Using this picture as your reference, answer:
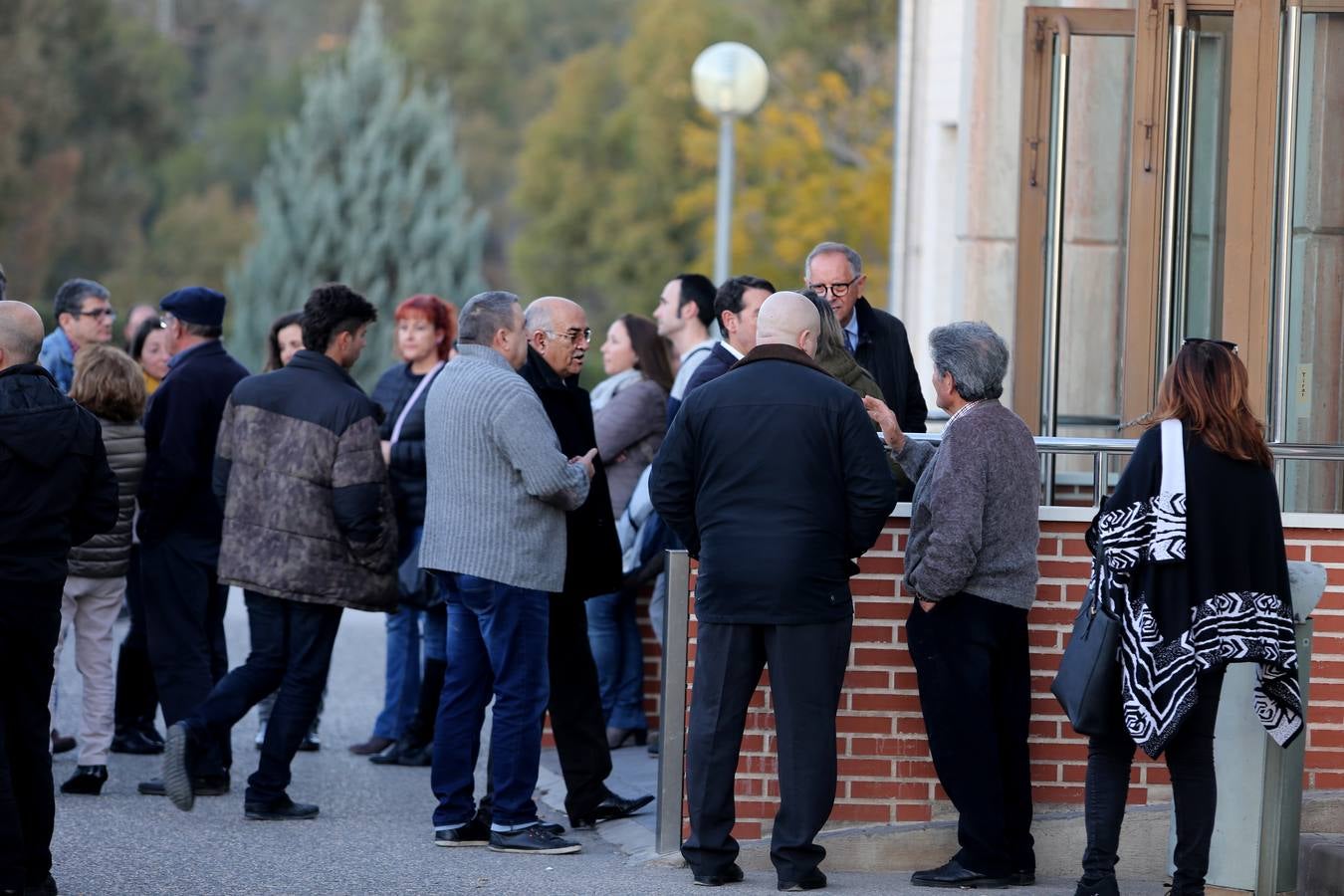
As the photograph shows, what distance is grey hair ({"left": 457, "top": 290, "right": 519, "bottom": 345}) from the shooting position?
7406mm

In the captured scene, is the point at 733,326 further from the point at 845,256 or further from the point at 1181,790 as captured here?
the point at 1181,790

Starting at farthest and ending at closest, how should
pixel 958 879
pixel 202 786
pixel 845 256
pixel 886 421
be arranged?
1. pixel 202 786
2. pixel 845 256
3. pixel 886 421
4. pixel 958 879

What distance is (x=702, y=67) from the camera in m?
16.8

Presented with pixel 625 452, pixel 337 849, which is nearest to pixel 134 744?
pixel 337 849

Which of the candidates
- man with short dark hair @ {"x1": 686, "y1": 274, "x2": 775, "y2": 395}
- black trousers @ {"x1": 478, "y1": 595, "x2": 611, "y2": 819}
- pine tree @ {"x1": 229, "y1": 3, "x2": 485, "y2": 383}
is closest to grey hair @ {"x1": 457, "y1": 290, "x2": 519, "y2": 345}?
man with short dark hair @ {"x1": 686, "y1": 274, "x2": 775, "y2": 395}

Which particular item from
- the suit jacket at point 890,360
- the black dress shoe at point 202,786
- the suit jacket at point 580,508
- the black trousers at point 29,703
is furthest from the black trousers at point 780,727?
the black dress shoe at point 202,786

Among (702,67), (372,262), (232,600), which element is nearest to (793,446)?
(702,67)

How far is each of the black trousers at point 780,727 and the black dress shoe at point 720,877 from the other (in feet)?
0.07

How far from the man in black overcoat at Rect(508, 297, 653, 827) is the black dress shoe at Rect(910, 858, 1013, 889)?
156 centimetres

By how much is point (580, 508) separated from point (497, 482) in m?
0.50

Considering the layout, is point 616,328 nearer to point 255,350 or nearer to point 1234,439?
point 1234,439

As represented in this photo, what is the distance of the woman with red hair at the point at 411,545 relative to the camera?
931cm

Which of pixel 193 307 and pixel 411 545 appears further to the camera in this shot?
pixel 411 545

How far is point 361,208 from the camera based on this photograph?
4059 centimetres
